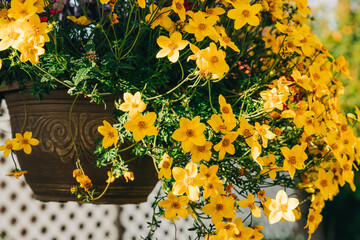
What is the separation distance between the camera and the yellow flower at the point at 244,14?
0.71 m

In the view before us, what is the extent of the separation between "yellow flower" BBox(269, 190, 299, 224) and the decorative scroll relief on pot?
0.40 m

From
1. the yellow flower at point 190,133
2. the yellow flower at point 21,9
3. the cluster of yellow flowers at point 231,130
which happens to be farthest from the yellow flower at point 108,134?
the yellow flower at point 21,9

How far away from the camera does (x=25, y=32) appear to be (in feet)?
2.09

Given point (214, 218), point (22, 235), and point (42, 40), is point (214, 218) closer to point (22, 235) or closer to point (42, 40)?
point (42, 40)

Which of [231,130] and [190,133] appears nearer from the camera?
[190,133]

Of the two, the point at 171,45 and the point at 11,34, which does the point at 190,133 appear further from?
the point at 11,34

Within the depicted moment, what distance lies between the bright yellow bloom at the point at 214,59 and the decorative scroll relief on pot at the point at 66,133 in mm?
301

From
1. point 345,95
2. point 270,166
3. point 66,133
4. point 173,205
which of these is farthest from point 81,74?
point 345,95

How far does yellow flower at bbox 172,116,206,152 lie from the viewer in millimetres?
638

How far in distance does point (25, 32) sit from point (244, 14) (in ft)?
1.36

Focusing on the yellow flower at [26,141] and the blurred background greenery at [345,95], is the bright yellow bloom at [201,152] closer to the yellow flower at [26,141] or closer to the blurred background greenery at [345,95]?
the yellow flower at [26,141]

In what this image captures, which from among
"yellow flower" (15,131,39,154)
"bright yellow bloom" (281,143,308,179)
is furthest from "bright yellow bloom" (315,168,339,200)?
"yellow flower" (15,131,39,154)

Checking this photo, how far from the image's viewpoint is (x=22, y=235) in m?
2.52

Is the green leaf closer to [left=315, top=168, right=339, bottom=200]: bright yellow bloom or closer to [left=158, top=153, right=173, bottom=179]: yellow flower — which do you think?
[left=158, top=153, right=173, bottom=179]: yellow flower
